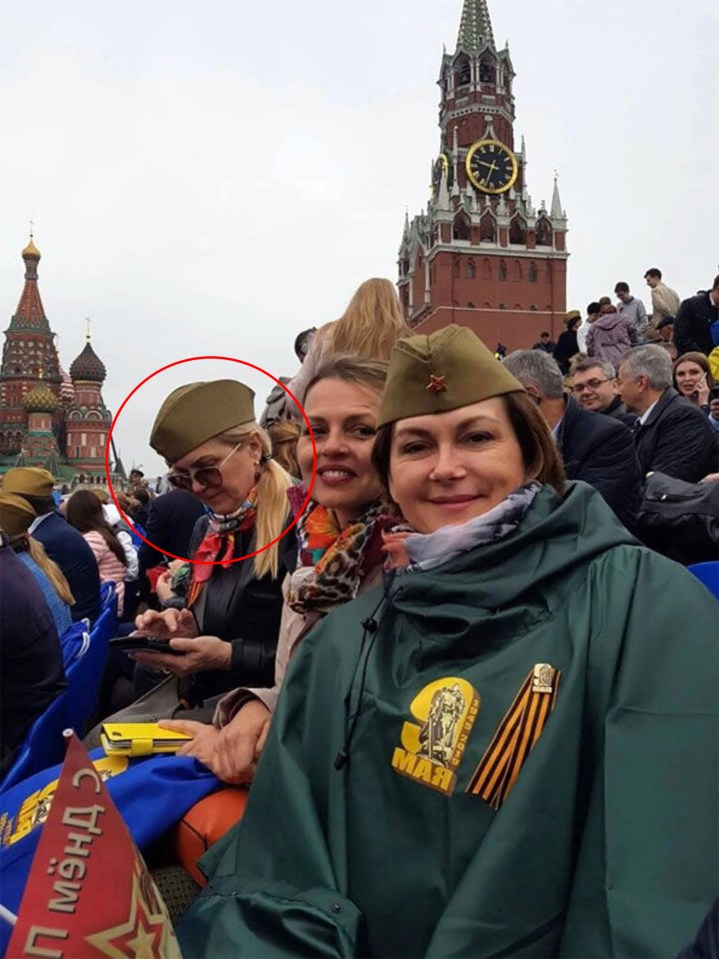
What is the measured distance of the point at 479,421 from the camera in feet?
5.55

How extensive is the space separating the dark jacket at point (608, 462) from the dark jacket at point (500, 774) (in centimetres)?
241

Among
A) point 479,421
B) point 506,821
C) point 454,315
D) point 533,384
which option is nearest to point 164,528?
point 533,384

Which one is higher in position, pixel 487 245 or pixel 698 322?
pixel 487 245

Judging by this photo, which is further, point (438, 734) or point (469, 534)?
point (469, 534)

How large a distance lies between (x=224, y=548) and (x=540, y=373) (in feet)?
7.03

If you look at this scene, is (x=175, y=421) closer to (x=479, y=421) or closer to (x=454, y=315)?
(x=479, y=421)

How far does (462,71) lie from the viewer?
68.2 metres

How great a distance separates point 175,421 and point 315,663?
108 centimetres

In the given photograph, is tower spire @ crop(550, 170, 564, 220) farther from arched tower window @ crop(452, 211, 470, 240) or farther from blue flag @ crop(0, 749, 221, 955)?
blue flag @ crop(0, 749, 221, 955)

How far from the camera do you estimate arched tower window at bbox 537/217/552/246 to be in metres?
62.4

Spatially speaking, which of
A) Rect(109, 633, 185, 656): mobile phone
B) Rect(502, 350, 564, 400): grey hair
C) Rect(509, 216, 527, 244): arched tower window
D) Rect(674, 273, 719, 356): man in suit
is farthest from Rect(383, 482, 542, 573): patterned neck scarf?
Rect(509, 216, 527, 244): arched tower window

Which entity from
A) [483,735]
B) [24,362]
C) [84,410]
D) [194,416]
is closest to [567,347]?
[194,416]

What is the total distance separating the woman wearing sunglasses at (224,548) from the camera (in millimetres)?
2375

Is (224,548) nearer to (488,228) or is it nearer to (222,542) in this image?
(222,542)
